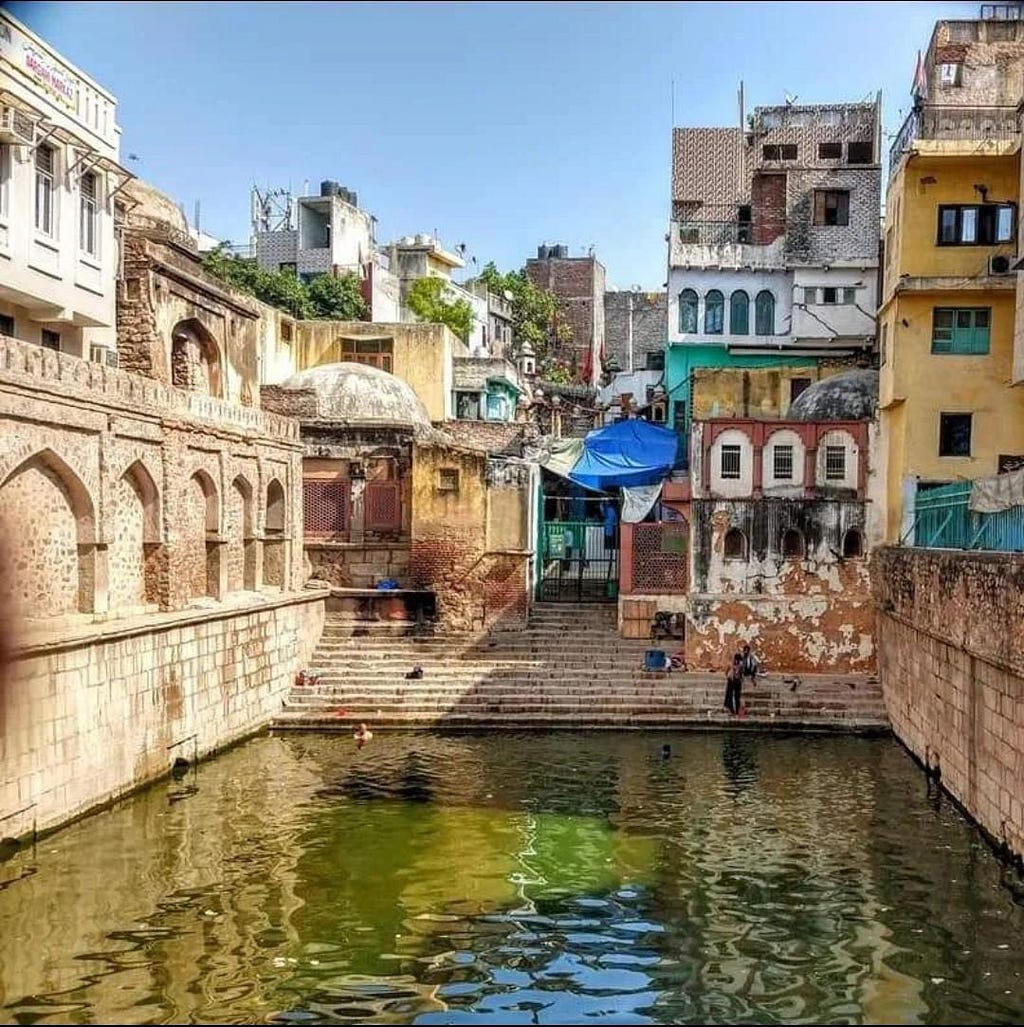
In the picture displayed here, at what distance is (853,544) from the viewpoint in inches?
922

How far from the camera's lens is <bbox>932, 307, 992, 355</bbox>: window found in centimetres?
2230

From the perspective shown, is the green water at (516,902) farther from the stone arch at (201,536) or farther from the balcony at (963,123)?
the balcony at (963,123)

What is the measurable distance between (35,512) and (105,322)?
231 inches

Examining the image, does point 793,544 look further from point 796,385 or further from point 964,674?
point 796,385

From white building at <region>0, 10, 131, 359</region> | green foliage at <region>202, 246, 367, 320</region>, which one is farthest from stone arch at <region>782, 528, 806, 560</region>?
green foliage at <region>202, 246, 367, 320</region>

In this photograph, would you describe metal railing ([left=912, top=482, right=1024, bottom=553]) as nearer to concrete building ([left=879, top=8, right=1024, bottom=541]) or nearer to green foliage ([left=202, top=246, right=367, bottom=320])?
concrete building ([left=879, top=8, right=1024, bottom=541])

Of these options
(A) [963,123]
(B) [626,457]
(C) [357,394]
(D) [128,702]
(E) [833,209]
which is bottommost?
(D) [128,702]

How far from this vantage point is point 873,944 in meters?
10.8

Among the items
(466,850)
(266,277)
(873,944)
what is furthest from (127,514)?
(266,277)

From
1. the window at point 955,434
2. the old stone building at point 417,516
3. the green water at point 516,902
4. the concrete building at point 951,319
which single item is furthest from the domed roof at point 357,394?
the green water at point 516,902

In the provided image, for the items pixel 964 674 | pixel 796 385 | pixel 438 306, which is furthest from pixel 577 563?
pixel 438 306

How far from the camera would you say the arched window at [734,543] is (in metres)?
23.6

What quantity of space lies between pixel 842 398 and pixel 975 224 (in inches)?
212

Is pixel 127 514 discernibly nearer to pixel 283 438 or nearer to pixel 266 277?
pixel 283 438
